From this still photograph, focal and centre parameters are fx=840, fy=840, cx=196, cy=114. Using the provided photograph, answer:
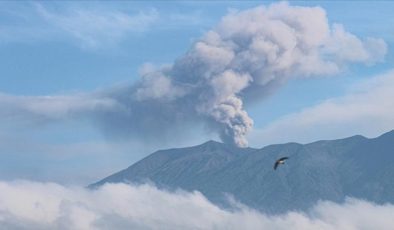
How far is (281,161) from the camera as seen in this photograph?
3775 inches
